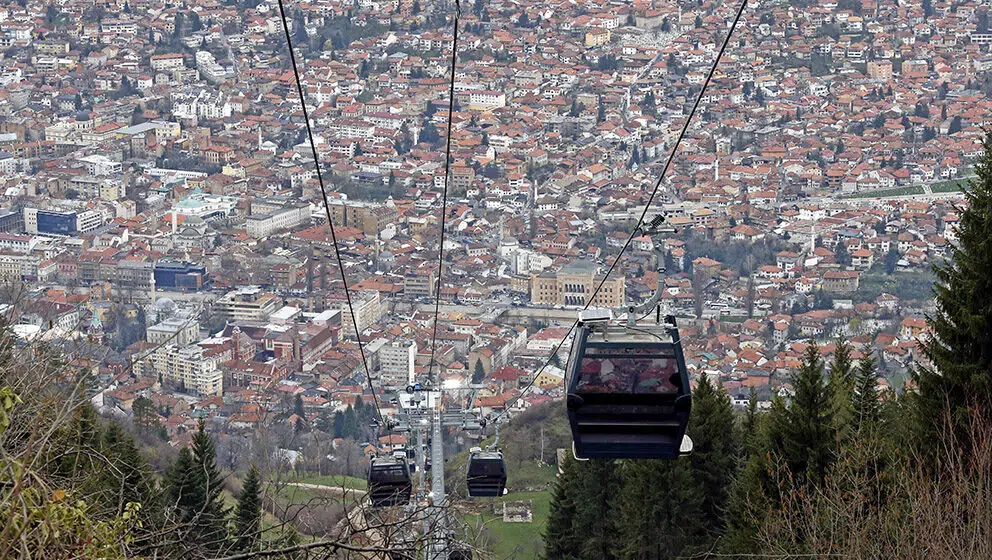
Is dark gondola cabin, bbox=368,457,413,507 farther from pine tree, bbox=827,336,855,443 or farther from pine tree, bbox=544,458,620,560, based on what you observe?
pine tree, bbox=827,336,855,443

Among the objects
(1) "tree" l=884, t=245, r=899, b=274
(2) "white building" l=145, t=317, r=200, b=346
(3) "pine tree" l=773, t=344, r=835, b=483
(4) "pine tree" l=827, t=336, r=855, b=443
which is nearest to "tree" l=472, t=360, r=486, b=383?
(2) "white building" l=145, t=317, r=200, b=346

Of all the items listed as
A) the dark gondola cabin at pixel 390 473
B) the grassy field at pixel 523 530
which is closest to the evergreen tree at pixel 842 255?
the grassy field at pixel 523 530

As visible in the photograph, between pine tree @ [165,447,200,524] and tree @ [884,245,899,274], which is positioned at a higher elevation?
pine tree @ [165,447,200,524]

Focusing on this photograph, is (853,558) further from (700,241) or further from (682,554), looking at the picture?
(700,241)

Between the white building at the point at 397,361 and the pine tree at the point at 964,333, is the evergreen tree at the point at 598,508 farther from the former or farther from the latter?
the white building at the point at 397,361

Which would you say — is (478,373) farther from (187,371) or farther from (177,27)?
(177,27)

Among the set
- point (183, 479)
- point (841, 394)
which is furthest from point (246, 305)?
point (841, 394)
